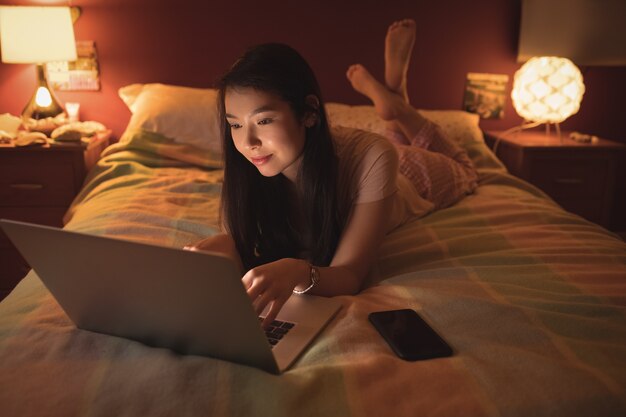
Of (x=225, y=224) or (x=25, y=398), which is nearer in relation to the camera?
(x=25, y=398)

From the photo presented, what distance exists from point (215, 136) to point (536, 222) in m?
1.20

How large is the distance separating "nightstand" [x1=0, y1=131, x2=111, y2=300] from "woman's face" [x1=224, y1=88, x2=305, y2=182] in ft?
3.80

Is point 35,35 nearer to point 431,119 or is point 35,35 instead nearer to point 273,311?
point 431,119

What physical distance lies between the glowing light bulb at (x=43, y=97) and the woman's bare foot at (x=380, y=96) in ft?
4.03

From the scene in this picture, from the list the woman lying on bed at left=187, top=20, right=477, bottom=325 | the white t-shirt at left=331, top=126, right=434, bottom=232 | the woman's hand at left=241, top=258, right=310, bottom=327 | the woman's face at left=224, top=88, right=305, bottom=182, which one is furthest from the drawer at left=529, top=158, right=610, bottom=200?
the woman's hand at left=241, top=258, right=310, bottom=327

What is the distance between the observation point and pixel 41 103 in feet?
7.08

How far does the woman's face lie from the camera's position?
1.02m

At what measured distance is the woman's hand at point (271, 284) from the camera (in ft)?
2.64

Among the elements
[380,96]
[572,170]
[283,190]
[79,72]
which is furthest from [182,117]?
[572,170]

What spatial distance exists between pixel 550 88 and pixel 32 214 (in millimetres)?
2135

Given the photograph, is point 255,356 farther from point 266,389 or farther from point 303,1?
point 303,1

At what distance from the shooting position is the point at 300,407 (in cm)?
63

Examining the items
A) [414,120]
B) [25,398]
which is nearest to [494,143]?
[414,120]

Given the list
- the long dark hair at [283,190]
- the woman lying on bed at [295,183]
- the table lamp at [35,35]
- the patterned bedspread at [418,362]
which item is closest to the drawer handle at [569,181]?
the patterned bedspread at [418,362]
